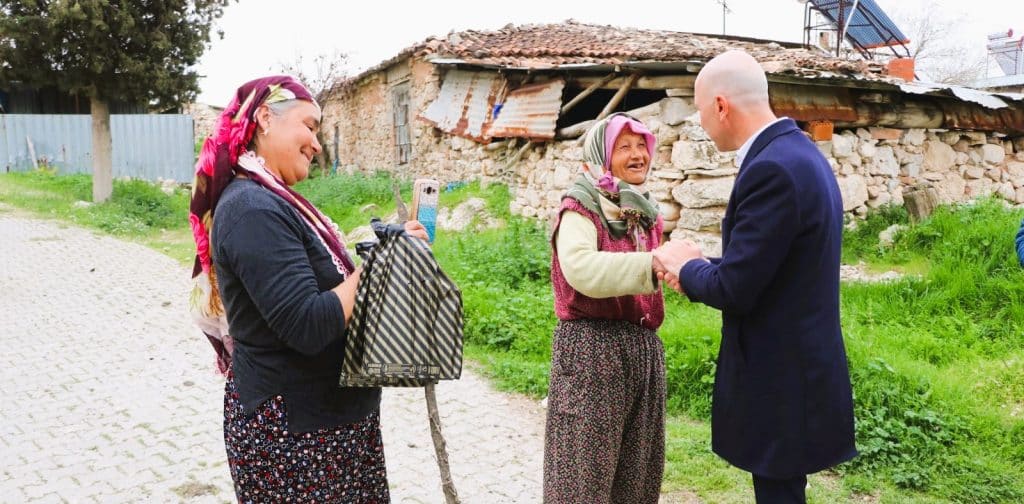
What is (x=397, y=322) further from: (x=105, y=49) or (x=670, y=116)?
(x=105, y=49)

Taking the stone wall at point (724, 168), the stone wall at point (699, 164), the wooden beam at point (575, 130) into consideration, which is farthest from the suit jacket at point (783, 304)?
the wooden beam at point (575, 130)

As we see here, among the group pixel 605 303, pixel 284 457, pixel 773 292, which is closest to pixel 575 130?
A: pixel 605 303

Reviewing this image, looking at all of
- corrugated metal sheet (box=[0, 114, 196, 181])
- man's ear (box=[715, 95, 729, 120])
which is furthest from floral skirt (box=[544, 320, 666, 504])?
corrugated metal sheet (box=[0, 114, 196, 181])

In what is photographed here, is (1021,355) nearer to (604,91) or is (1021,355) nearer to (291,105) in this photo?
(291,105)

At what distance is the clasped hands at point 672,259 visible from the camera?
222 centimetres

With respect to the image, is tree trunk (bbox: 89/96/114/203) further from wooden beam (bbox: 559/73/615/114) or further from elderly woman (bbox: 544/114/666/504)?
elderly woman (bbox: 544/114/666/504)

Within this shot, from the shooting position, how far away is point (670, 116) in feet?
25.6

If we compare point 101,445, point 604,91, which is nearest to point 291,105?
point 101,445

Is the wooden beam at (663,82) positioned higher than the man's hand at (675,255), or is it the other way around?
the wooden beam at (663,82)

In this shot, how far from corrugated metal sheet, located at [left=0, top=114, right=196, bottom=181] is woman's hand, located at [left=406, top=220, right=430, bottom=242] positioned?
1844 centimetres

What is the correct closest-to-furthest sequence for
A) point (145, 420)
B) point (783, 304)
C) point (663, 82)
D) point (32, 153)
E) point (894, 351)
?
point (783, 304) < point (145, 420) < point (894, 351) < point (663, 82) < point (32, 153)

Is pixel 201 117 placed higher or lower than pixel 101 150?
higher

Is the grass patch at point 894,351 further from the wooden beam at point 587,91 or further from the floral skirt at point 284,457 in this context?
the floral skirt at point 284,457

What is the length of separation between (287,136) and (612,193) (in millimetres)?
1136
